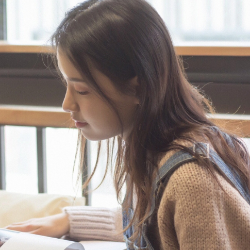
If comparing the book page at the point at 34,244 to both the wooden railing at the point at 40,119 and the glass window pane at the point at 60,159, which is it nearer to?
the wooden railing at the point at 40,119

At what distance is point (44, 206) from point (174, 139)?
576 millimetres

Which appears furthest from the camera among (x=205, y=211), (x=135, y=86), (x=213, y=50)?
(x=213, y=50)

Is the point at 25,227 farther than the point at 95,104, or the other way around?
the point at 25,227

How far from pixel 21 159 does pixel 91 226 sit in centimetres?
68

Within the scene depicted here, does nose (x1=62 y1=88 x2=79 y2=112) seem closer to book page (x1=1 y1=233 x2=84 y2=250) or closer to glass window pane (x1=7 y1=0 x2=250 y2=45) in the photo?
book page (x1=1 y1=233 x2=84 y2=250)

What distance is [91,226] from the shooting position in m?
1.08

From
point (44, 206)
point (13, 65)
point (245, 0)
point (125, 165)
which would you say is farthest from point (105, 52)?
point (13, 65)

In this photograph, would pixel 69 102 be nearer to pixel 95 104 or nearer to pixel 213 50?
pixel 95 104

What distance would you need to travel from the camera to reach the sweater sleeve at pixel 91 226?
3.51ft

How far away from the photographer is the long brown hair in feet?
2.23

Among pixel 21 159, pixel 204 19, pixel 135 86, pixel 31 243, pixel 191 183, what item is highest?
pixel 204 19

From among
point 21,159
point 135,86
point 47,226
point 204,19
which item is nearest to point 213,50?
point 204,19

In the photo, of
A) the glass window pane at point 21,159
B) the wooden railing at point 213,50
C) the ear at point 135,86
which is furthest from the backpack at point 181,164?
the glass window pane at point 21,159

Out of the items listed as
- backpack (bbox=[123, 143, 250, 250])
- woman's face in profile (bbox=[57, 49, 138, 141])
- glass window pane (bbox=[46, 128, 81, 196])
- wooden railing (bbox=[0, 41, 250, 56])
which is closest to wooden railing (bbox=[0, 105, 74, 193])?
glass window pane (bbox=[46, 128, 81, 196])
